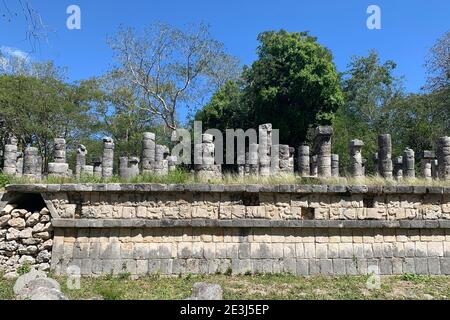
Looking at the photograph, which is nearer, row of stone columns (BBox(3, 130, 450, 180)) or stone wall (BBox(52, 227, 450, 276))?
stone wall (BBox(52, 227, 450, 276))

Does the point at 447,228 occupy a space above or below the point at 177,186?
below

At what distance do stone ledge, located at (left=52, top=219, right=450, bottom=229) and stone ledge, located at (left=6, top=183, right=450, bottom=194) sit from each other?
2.12ft

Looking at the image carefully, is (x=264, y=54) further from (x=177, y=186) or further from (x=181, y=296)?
(x=181, y=296)

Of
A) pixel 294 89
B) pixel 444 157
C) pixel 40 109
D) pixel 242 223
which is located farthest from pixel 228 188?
pixel 40 109

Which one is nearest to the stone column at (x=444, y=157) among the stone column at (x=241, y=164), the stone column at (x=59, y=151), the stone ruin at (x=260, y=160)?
the stone ruin at (x=260, y=160)

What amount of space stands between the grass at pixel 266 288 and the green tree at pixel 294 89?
52.2ft

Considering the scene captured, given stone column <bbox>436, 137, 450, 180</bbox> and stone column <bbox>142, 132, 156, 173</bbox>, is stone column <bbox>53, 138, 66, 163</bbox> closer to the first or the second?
stone column <bbox>142, 132, 156, 173</bbox>

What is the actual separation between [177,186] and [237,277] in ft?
7.51

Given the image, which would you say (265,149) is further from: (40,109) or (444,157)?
(40,109)

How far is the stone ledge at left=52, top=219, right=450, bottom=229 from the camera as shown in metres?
8.92

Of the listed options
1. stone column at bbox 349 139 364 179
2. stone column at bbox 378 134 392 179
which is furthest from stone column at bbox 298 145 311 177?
stone column at bbox 378 134 392 179

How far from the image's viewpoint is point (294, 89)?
2367 cm
